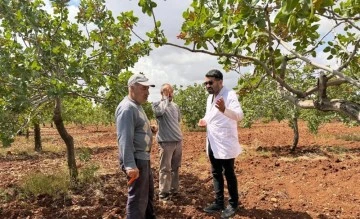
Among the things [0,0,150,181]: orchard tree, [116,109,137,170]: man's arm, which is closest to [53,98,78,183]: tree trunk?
[0,0,150,181]: orchard tree

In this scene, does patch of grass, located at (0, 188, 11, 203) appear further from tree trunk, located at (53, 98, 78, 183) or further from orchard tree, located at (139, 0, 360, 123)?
orchard tree, located at (139, 0, 360, 123)

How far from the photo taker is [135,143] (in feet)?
13.0

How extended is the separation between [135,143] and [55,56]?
8.56 ft

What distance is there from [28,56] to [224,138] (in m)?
3.19

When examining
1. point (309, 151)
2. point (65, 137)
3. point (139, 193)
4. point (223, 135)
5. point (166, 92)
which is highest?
point (166, 92)

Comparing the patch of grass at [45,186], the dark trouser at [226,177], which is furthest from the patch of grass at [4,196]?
the dark trouser at [226,177]

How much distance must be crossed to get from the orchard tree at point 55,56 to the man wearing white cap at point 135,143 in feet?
3.33

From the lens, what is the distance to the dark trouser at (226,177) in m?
4.86

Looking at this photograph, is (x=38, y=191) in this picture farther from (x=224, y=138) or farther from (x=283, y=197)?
(x=283, y=197)

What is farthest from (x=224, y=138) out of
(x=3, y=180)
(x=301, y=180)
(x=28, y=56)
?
(x=3, y=180)

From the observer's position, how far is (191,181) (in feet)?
25.7

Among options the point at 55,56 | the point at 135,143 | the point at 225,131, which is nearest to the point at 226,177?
the point at 225,131

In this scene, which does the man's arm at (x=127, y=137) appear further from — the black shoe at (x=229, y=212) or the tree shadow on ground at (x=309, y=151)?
the tree shadow on ground at (x=309, y=151)

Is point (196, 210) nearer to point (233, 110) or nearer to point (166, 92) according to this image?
point (233, 110)
